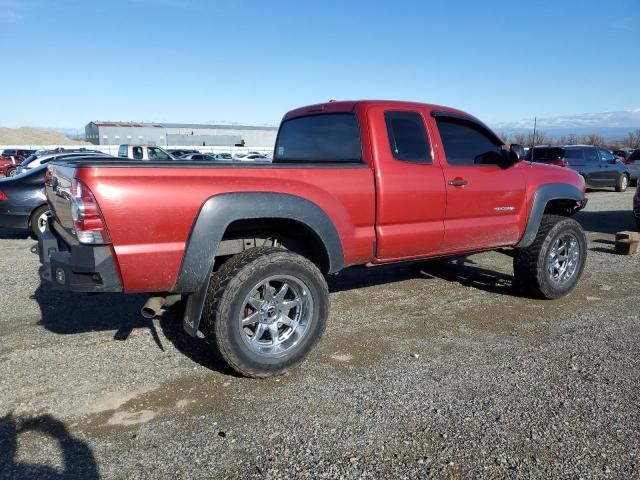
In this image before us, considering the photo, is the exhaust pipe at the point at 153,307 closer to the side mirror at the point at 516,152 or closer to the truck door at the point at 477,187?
the truck door at the point at 477,187

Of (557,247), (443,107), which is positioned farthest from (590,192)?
(443,107)

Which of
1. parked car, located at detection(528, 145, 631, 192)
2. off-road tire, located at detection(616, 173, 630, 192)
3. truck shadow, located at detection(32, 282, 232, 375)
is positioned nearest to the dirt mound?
parked car, located at detection(528, 145, 631, 192)

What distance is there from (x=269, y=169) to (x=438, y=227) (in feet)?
5.74

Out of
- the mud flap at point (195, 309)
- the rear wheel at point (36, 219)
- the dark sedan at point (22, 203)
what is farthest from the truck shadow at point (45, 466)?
the rear wheel at point (36, 219)

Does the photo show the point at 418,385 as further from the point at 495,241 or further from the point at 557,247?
the point at 557,247

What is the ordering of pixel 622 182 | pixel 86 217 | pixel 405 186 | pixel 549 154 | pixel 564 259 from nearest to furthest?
pixel 86 217 → pixel 405 186 → pixel 564 259 → pixel 549 154 → pixel 622 182

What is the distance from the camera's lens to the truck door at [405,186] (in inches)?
167

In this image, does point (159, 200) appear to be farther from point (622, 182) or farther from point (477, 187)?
point (622, 182)

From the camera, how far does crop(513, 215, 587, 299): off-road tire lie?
5426 millimetres

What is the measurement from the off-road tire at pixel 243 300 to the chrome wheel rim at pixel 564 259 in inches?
121

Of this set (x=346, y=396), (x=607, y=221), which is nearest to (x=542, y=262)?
(x=346, y=396)

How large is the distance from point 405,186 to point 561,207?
2803 millimetres

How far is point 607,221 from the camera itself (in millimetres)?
11664

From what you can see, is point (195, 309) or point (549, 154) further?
point (549, 154)
